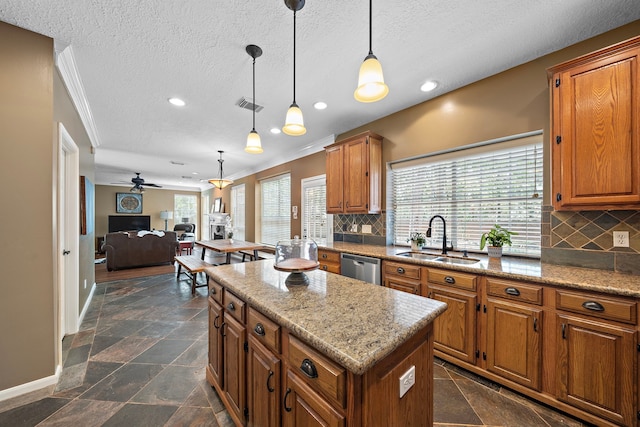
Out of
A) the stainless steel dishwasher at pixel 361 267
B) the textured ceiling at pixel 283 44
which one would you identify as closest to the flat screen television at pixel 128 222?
the textured ceiling at pixel 283 44

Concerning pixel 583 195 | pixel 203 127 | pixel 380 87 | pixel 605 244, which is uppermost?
pixel 203 127

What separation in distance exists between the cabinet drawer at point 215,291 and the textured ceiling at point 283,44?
6.08ft

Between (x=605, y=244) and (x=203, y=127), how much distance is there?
4.64 meters

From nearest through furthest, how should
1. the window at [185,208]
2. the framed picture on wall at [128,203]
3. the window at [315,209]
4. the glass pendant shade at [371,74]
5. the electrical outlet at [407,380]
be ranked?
1. the electrical outlet at [407,380]
2. the glass pendant shade at [371,74]
3. the window at [315,209]
4. the framed picture on wall at [128,203]
5. the window at [185,208]

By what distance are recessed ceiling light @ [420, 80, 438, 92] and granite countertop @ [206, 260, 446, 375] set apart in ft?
7.26

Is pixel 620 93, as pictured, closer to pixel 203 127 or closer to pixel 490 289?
pixel 490 289

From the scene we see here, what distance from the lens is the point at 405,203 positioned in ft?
10.9

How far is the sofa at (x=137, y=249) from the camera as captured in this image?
18.6ft

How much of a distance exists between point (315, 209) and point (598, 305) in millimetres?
3712

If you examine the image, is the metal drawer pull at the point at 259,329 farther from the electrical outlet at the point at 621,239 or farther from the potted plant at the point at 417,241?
the electrical outlet at the point at 621,239

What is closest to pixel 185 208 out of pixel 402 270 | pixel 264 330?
pixel 402 270

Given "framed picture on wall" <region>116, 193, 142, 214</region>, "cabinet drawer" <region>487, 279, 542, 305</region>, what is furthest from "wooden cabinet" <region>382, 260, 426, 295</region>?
"framed picture on wall" <region>116, 193, 142, 214</region>

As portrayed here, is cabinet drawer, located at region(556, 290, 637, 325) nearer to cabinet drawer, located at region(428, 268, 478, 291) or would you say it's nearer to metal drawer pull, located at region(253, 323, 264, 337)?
cabinet drawer, located at region(428, 268, 478, 291)

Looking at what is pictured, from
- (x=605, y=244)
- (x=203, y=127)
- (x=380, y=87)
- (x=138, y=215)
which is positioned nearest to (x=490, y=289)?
(x=605, y=244)
